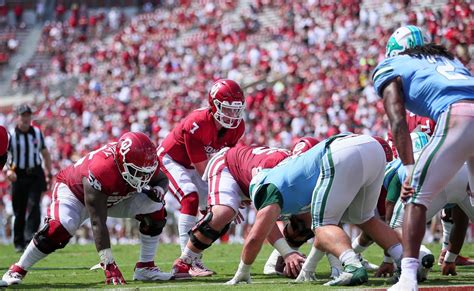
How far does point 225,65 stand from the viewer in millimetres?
29844

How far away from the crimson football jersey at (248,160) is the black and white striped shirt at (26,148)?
609 centimetres

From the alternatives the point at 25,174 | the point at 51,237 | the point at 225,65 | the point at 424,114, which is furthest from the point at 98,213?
the point at 225,65

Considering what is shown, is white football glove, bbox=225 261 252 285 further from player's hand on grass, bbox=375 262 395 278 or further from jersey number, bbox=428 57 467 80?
jersey number, bbox=428 57 467 80

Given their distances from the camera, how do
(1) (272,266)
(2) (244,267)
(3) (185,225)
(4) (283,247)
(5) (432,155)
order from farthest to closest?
1. (3) (185,225)
2. (1) (272,266)
3. (4) (283,247)
4. (2) (244,267)
5. (5) (432,155)

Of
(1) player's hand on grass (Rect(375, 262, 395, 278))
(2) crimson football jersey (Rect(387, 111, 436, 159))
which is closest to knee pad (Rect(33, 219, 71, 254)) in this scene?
(1) player's hand on grass (Rect(375, 262, 395, 278))

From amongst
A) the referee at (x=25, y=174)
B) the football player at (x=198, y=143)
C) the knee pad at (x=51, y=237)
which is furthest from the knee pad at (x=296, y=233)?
the referee at (x=25, y=174)

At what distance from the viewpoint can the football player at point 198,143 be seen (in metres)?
9.97

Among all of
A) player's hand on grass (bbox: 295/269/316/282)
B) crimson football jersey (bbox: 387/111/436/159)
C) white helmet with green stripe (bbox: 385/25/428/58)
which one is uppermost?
white helmet with green stripe (bbox: 385/25/428/58)

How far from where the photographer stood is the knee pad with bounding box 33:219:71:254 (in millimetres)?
8477

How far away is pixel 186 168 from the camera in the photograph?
1060cm

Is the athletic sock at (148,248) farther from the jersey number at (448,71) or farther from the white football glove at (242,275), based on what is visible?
the jersey number at (448,71)

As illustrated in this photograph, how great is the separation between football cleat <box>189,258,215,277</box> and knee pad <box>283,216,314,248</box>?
85 cm

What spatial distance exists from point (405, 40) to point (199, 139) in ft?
10.6

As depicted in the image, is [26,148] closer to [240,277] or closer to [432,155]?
[240,277]
